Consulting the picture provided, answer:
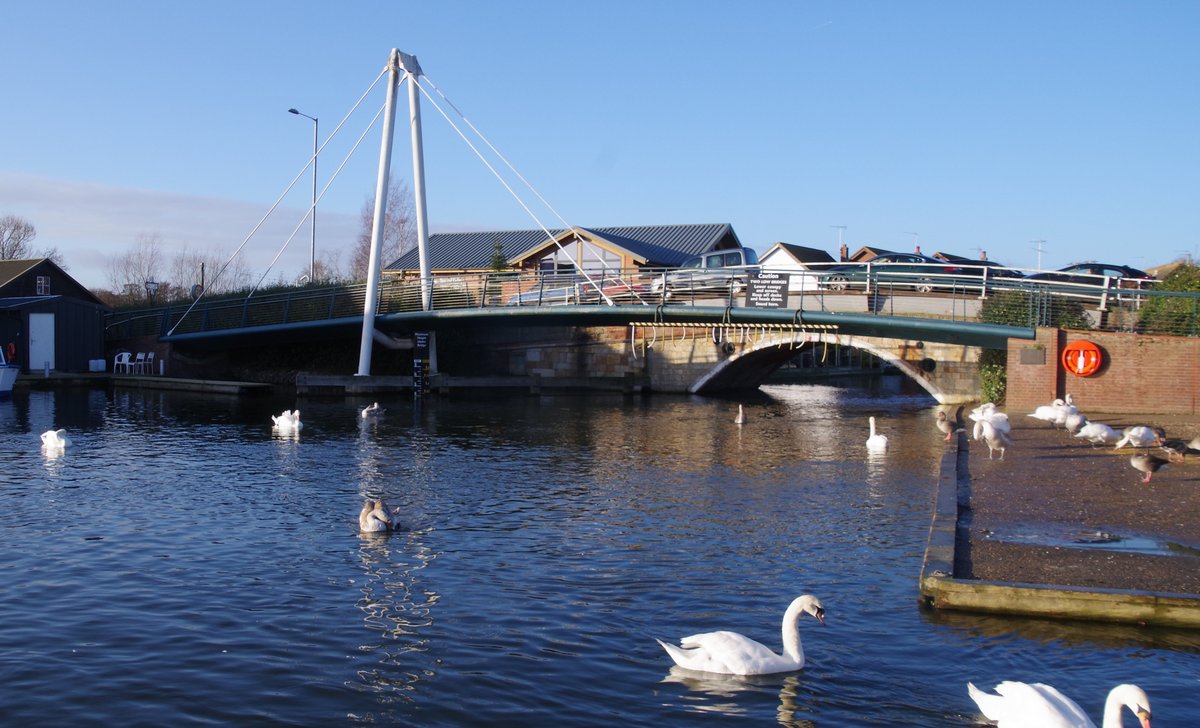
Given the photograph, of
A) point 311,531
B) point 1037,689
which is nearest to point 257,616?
point 311,531

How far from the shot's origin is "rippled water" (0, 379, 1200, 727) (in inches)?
310

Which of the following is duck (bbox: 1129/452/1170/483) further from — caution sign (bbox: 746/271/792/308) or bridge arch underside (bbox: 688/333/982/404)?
bridge arch underside (bbox: 688/333/982/404)

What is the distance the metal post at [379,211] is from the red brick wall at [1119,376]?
66.0ft

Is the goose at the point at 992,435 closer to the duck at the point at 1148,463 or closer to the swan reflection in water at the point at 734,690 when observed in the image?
the duck at the point at 1148,463

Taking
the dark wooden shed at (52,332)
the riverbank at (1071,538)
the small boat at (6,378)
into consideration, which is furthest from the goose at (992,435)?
the dark wooden shed at (52,332)

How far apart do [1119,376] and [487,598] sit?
20365 mm

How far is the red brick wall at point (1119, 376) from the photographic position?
25.0m

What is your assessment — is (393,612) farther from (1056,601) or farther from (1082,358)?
(1082,358)

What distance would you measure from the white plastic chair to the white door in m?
2.34

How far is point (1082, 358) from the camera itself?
25.8 metres

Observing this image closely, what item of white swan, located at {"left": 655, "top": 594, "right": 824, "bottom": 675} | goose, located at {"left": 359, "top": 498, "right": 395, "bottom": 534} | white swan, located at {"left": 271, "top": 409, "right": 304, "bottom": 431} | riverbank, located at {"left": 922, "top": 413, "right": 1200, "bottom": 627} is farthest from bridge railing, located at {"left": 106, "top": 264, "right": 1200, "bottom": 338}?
white swan, located at {"left": 655, "top": 594, "right": 824, "bottom": 675}

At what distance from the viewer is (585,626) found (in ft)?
31.2

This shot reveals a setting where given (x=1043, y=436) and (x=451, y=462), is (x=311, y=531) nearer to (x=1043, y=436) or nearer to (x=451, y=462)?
(x=451, y=462)

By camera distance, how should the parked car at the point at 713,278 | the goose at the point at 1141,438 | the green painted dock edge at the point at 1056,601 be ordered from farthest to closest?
1. the parked car at the point at 713,278
2. the goose at the point at 1141,438
3. the green painted dock edge at the point at 1056,601
